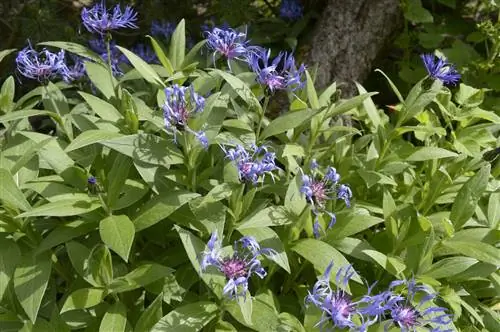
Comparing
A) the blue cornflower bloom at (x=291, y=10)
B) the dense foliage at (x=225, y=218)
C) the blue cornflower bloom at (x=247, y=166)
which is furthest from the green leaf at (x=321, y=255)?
the blue cornflower bloom at (x=291, y=10)

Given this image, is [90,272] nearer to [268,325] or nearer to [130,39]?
[268,325]

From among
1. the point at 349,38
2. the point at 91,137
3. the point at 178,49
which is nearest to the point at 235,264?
the point at 91,137

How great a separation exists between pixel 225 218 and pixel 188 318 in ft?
0.90

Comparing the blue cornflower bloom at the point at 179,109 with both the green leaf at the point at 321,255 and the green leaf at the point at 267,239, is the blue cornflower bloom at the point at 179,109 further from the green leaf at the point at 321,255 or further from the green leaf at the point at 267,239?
the green leaf at the point at 321,255

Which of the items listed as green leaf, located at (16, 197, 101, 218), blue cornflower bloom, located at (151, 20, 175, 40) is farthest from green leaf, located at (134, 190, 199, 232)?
blue cornflower bloom, located at (151, 20, 175, 40)

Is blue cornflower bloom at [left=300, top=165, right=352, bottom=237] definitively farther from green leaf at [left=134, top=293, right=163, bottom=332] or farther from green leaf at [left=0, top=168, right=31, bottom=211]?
green leaf at [left=0, top=168, right=31, bottom=211]

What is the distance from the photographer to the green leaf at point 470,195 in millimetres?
1670

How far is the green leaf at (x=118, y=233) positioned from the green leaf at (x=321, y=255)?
42cm

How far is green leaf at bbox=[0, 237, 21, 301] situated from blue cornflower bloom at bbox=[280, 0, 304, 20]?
1.97 meters

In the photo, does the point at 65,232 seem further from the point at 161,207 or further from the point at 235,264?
the point at 235,264

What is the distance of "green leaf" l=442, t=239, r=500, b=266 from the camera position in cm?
158

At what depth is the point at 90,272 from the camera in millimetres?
1510

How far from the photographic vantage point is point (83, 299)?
147 cm

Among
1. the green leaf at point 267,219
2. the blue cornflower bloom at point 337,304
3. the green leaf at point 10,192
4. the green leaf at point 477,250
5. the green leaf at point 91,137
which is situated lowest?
the green leaf at point 477,250
